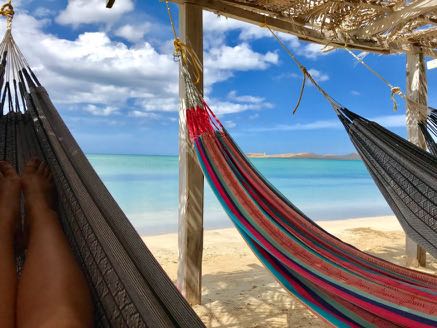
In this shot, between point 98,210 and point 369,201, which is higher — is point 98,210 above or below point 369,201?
above

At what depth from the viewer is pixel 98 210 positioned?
2.91 ft

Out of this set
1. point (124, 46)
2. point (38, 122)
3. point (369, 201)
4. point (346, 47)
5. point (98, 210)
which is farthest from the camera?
point (124, 46)

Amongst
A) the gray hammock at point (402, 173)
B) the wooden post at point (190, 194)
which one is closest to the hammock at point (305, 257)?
the wooden post at point (190, 194)

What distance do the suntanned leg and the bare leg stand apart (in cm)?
2

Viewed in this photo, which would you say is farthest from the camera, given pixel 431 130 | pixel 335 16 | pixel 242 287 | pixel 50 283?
pixel 242 287

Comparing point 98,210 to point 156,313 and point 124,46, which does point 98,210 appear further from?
point 124,46

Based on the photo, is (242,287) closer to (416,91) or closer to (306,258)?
(306,258)

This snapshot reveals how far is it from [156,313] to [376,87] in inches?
1305

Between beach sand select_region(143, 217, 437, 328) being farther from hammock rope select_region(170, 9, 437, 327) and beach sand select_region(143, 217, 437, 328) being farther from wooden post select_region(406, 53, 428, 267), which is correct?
wooden post select_region(406, 53, 428, 267)

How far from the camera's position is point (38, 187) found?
40.9 inches

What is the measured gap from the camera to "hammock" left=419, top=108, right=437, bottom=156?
2319mm

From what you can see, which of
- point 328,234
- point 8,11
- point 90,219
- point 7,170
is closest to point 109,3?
point 8,11

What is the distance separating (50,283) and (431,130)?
7.98ft

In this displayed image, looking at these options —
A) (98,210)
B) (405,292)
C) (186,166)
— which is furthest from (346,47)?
(98,210)
